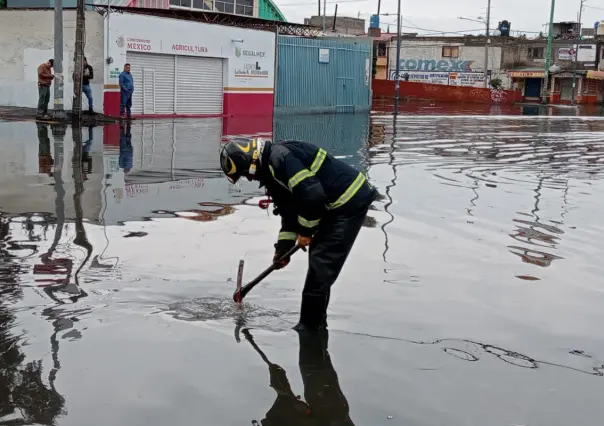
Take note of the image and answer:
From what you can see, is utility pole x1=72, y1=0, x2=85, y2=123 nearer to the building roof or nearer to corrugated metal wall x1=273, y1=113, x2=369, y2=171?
the building roof

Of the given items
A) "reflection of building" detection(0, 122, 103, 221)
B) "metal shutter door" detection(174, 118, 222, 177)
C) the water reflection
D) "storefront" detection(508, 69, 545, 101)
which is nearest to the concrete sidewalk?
"metal shutter door" detection(174, 118, 222, 177)

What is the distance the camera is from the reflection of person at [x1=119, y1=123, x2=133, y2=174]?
42.0 ft

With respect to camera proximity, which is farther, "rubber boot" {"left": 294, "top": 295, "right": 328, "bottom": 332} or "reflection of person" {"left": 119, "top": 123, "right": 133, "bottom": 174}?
"reflection of person" {"left": 119, "top": 123, "right": 133, "bottom": 174}

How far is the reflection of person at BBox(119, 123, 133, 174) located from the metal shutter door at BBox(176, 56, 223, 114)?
19.5 ft

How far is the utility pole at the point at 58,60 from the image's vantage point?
20.1 metres

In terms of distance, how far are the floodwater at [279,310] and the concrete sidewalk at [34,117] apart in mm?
9460

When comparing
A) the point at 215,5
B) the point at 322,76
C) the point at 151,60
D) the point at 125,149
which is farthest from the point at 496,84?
the point at 125,149

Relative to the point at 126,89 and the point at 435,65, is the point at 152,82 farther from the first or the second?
the point at 435,65

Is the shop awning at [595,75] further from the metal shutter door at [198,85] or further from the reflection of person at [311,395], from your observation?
the reflection of person at [311,395]

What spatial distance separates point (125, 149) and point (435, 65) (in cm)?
5625

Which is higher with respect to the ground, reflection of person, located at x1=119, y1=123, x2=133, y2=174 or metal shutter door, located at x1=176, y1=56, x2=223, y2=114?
metal shutter door, located at x1=176, y1=56, x2=223, y2=114

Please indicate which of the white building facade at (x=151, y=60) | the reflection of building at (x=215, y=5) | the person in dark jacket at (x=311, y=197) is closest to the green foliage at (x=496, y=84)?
the reflection of building at (x=215, y=5)

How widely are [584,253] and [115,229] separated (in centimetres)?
457

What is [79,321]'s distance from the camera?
5230 mm
